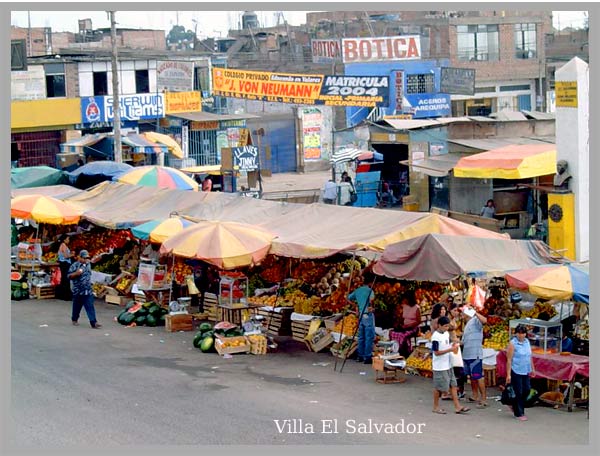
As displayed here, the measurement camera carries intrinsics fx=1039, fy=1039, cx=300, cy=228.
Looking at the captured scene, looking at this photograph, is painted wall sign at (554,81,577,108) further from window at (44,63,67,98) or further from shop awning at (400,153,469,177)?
window at (44,63,67,98)

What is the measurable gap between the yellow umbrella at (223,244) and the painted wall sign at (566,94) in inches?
301

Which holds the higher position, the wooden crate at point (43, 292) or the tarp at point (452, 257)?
the tarp at point (452, 257)

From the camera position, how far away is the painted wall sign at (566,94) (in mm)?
21250

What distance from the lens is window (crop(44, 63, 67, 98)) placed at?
39.2m

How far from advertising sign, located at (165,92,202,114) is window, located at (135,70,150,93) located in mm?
935

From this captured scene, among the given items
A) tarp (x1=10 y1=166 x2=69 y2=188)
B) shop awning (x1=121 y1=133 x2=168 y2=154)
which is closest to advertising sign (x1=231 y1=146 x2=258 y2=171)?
shop awning (x1=121 y1=133 x2=168 y2=154)

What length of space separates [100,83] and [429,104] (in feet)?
50.6

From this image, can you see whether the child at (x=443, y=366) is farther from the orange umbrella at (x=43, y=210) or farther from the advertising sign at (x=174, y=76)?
the advertising sign at (x=174, y=76)

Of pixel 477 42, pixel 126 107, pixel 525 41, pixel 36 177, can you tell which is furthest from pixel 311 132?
pixel 36 177

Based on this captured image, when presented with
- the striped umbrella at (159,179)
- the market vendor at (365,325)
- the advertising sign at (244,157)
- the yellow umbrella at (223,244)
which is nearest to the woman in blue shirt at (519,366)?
the market vendor at (365,325)

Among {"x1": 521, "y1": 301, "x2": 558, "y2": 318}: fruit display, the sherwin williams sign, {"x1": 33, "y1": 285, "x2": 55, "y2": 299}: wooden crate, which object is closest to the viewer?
{"x1": 521, "y1": 301, "x2": 558, "y2": 318}: fruit display

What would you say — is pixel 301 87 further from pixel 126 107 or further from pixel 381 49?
pixel 381 49

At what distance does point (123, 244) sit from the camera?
22.7m

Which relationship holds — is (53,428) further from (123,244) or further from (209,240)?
(123,244)
